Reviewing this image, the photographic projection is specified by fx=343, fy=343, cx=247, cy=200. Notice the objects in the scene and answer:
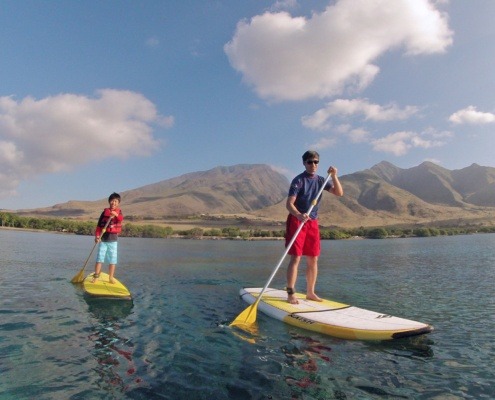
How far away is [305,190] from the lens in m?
11.2

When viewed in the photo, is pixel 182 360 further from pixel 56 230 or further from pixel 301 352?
pixel 56 230

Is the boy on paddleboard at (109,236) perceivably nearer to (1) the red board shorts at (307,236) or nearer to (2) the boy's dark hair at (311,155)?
(1) the red board shorts at (307,236)

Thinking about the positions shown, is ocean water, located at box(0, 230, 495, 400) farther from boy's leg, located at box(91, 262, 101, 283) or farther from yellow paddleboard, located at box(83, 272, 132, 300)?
boy's leg, located at box(91, 262, 101, 283)

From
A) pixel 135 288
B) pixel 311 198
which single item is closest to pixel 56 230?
pixel 135 288

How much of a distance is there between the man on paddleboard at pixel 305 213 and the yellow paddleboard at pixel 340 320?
26.5 inches

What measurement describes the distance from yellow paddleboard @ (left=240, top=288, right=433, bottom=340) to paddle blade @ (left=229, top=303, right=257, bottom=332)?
88 cm

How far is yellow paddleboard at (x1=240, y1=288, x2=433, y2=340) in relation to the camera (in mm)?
8219

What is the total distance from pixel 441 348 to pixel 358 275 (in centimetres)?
1606

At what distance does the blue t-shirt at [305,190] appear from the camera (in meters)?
11.1

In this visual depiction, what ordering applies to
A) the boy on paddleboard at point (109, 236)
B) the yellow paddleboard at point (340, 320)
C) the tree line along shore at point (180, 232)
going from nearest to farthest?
the yellow paddleboard at point (340, 320) < the boy on paddleboard at point (109, 236) < the tree line along shore at point (180, 232)

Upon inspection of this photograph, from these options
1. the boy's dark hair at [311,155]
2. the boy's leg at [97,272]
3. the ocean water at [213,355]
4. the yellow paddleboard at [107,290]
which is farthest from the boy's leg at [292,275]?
the boy's leg at [97,272]

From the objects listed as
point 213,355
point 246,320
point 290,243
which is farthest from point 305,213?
point 213,355

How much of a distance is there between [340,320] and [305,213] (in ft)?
10.9

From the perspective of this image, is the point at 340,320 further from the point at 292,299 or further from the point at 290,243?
the point at 290,243
